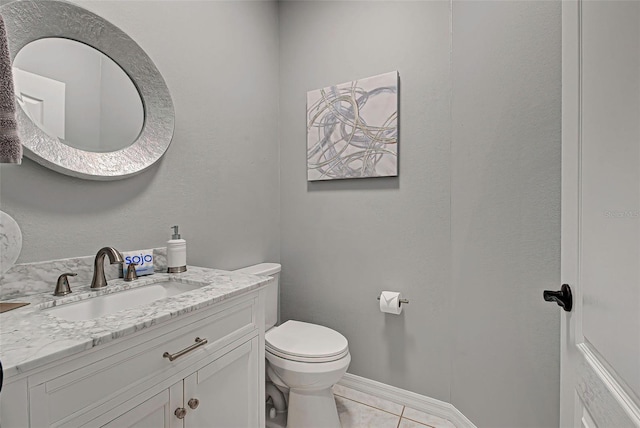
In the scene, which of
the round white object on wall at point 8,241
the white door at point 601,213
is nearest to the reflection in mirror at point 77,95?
the round white object on wall at point 8,241

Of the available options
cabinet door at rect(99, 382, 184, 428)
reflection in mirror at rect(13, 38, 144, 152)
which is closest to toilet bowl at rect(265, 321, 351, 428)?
cabinet door at rect(99, 382, 184, 428)

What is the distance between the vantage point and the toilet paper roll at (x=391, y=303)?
5.71 ft

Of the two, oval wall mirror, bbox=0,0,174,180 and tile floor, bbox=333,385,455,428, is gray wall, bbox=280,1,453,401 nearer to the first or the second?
tile floor, bbox=333,385,455,428

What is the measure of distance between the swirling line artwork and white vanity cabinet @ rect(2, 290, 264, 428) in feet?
3.36

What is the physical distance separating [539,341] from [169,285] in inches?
58.0

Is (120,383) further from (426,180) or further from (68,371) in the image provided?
(426,180)

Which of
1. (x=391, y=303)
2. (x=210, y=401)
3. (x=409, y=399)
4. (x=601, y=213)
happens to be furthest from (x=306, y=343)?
(x=601, y=213)

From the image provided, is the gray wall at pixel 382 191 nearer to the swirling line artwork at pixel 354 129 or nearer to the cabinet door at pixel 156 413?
the swirling line artwork at pixel 354 129

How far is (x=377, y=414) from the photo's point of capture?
175cm

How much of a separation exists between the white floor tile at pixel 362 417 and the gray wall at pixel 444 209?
186 millimetres

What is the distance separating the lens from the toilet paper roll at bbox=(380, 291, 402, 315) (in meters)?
1.74

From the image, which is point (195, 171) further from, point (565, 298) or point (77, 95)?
point (565, 298)

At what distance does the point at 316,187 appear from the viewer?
2.10 m

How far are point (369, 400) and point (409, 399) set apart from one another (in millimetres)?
237
